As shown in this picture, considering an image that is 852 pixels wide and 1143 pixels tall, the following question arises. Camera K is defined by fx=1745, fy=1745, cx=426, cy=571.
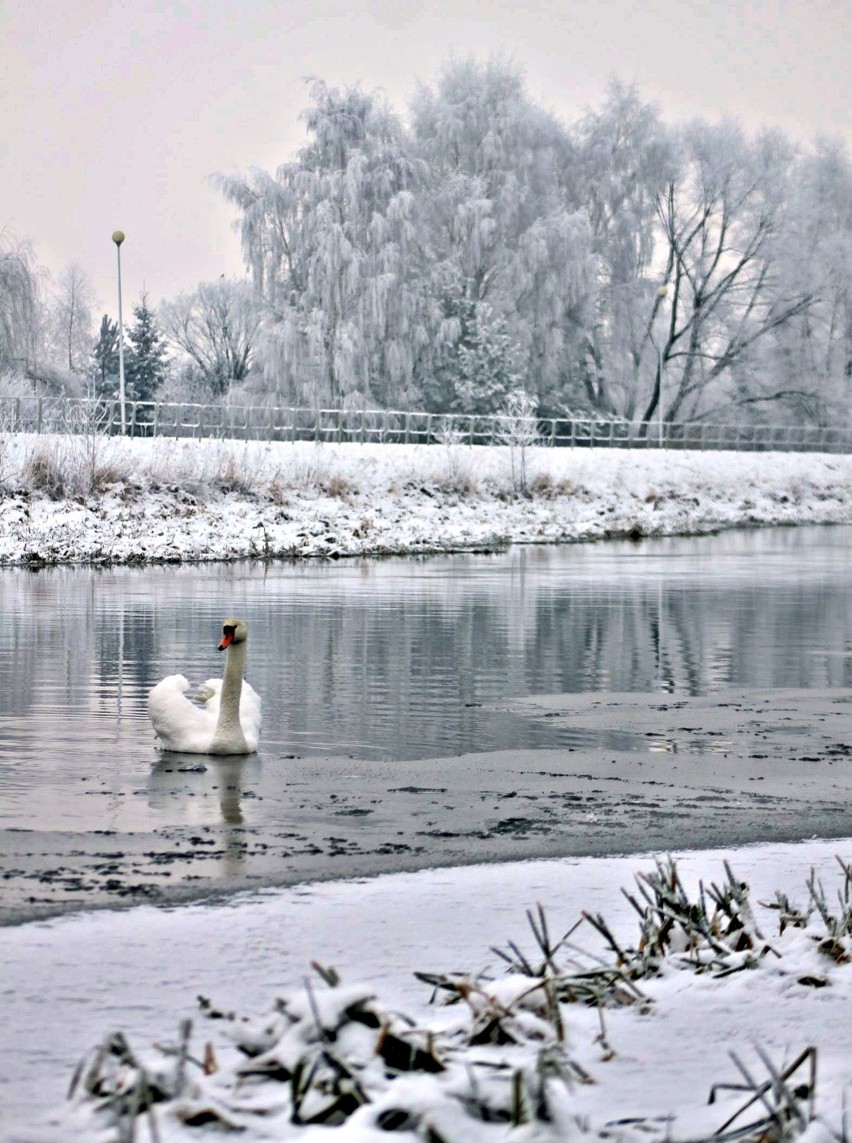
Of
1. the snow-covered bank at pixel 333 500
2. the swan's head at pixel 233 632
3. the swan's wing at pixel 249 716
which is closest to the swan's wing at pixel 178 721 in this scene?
the swan's wing at pixel 249 716

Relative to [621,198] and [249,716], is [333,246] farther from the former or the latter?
[249,716]

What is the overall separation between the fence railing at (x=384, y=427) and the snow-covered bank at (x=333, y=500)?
4.45 ft

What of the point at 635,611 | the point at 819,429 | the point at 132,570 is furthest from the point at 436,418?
the point at 635,611

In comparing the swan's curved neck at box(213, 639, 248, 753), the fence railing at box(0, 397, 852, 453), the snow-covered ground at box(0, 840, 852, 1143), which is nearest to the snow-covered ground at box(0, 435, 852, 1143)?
the snow-covered ground at box(0, 840, 852, 1143)

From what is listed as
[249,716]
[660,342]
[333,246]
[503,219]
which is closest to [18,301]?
[333,246]

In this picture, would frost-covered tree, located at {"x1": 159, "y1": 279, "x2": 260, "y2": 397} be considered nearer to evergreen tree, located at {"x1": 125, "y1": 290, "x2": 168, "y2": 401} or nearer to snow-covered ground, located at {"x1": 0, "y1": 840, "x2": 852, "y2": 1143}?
evergreen tree, located at {"x1": 125, "y1": 290, "x2": 168, "y2": 401}

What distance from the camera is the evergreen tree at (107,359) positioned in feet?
279

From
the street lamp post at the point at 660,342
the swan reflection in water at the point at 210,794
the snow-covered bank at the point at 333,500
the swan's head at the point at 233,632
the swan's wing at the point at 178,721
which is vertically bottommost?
the swan reflection in water at the point at 210,794

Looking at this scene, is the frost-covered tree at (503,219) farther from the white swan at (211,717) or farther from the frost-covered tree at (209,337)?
the white swan at (211,717)

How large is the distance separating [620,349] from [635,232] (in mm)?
4698

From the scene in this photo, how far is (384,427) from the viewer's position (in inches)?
2178

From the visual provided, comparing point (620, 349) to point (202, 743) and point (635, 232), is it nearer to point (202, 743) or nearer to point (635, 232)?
point (635, 232)

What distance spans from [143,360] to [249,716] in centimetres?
7384

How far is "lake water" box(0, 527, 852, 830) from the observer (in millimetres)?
10586
